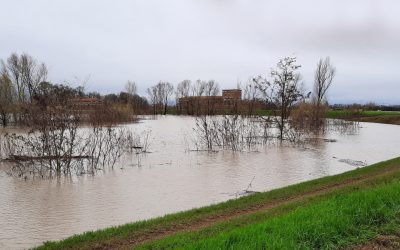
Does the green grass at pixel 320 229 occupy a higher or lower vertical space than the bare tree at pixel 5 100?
lower

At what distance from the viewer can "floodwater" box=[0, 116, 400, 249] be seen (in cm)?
839

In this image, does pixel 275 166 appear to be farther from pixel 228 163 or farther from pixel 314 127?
pixel 314 127

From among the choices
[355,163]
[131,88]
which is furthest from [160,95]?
[355,163]

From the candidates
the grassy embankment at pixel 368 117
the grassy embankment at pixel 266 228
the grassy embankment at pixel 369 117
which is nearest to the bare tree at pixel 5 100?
the grassy embankment at pixel 266 228

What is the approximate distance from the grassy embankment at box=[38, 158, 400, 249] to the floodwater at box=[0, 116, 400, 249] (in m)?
1.51

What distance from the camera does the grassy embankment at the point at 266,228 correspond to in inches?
178

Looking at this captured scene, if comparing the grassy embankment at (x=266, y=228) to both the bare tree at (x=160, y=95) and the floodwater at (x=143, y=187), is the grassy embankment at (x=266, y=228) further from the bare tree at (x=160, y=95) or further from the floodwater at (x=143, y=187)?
the bare tree at (x=160, y=95)

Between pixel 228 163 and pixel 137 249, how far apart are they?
11.5 metres

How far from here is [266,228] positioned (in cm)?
498

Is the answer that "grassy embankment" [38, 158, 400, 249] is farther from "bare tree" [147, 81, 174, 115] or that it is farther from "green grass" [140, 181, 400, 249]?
"bare tree" [147, 81, 174, 115]

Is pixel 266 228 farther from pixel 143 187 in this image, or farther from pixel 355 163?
pixel 355 163

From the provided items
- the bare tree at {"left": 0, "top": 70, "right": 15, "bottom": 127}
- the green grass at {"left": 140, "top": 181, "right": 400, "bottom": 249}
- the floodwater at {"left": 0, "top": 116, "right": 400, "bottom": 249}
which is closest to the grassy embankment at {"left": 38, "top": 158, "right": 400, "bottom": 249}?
the green grass at {"left": 140, "top": 181, "right": 400, "bottom": 249}

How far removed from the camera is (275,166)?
15.9 metres

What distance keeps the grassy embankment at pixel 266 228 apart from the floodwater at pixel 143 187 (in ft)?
4.95
